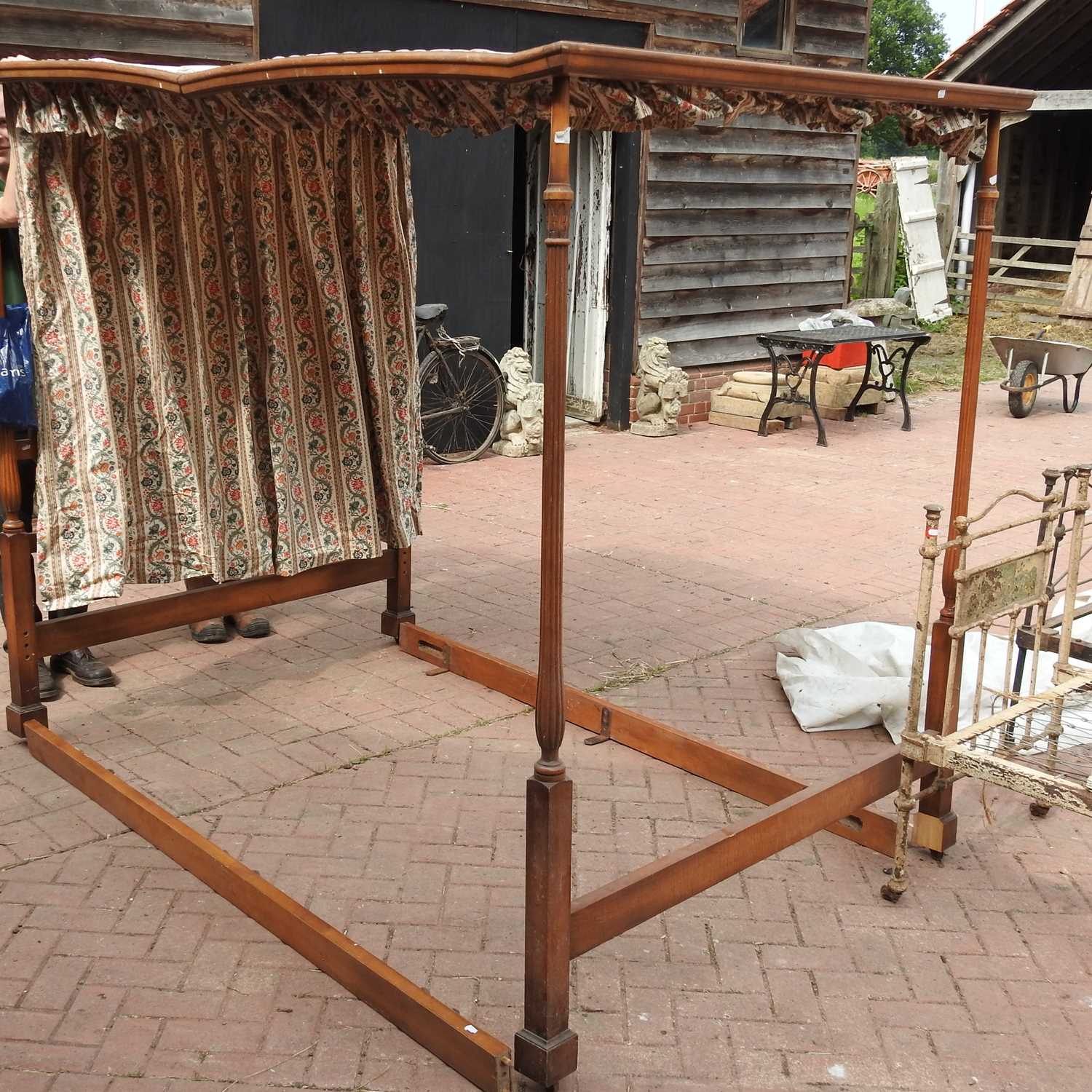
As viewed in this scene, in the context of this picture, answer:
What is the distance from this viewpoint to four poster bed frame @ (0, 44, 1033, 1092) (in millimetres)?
2787

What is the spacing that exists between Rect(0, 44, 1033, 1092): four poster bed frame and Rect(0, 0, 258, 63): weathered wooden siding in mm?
3099

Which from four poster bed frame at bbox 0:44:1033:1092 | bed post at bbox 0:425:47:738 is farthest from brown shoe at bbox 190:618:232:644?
bed post at bbox 0:425:47:738

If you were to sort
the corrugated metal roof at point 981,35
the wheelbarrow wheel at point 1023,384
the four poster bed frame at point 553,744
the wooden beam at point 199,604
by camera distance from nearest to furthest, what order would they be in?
the four poster bed frame at point 553,744
the wooden beam at point 199,604
the wheelbarrow wheel at point 1023,384
the corrugated metal roof at point 981,35

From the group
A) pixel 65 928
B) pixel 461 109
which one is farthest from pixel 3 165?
pixel 65 928

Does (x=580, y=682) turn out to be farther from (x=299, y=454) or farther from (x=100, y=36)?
(x=100, y=36)

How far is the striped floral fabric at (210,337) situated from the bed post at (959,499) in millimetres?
172

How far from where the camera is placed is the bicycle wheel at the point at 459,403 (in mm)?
9031

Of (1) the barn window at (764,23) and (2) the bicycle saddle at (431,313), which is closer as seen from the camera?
(2) the bicycle saddle at (431,313)

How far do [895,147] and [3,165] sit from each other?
66353 mm

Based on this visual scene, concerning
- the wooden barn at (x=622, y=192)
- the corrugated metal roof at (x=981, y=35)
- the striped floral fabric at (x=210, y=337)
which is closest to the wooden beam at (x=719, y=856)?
the striped floral fabric at (x=210, y=337)

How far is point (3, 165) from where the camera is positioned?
4410 millimetres

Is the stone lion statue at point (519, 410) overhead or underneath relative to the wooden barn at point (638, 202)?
underneath

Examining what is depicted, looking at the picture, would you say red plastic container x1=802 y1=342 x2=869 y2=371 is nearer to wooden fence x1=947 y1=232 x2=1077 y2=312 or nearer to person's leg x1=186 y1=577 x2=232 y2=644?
wooden fence x1=947 y1=232 x2=1077 y2=312

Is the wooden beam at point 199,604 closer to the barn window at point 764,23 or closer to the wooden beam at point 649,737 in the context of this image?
the wooden beam at point 649,737
